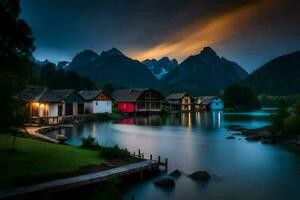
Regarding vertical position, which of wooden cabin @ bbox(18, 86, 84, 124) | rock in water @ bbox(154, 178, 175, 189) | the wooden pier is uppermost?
wooden cabin @ bbox(18, 86, 84, 124)

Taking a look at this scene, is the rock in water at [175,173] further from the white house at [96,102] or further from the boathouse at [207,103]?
the boathouse at [207,103]

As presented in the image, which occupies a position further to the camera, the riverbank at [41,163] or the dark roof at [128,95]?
the dark roof at [128,95]

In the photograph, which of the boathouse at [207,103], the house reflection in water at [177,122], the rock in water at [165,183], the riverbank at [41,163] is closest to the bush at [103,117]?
the house reflection in water at [177,122]

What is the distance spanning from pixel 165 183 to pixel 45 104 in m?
41.7

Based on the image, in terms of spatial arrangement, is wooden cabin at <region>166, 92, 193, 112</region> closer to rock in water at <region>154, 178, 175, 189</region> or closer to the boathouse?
the boathouse

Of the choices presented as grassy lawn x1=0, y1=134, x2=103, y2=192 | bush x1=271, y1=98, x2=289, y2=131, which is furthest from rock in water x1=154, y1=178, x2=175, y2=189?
bush x1=271, y1=98, x2=289, y2=131

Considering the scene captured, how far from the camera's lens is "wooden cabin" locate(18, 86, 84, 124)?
180 ft

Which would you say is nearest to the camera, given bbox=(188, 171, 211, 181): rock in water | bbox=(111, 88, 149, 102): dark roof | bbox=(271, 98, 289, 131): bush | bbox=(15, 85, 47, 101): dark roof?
bbox=(188, 171, 211, 181): rock in water

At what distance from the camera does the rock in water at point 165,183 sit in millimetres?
21781

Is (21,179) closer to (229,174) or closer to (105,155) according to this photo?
(105,155)

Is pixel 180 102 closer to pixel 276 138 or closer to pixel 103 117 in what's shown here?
pixel 103 117

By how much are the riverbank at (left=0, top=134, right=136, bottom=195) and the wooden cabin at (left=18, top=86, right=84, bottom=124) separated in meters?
28.4

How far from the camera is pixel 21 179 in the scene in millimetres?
17625

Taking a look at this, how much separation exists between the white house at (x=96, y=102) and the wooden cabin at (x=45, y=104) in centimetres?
991
